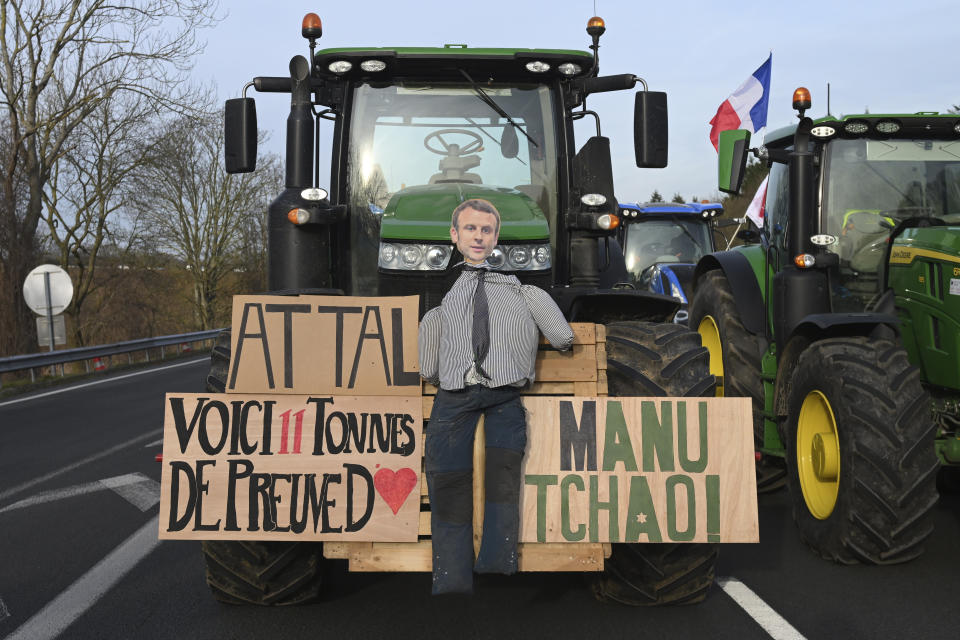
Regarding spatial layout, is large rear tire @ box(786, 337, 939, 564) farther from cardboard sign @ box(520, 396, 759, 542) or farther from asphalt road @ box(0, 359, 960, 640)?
cardboard sign @ box(520, 396, 759, 542)

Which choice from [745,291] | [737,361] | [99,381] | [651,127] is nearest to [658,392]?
[651,127]

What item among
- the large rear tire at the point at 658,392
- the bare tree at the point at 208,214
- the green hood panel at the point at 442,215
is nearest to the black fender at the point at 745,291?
the green hood panel at the point at 442,215

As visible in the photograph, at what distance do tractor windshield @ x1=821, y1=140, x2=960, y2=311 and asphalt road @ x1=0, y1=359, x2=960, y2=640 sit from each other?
5.58ft

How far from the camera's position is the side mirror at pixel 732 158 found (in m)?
6.86

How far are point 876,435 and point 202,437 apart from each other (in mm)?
3418

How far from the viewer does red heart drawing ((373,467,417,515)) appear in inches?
175

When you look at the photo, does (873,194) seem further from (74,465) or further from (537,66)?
(74,465)

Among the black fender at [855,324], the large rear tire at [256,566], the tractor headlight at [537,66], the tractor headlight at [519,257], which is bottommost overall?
the large rear tire at [256,566]

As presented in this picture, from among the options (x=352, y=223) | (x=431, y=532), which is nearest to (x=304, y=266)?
(x=352, y=223)

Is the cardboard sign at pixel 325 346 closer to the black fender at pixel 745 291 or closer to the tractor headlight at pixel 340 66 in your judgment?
the tractor headlight at pixel 340 66

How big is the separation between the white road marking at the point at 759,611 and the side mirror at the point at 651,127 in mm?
2327

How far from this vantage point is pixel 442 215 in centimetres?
564

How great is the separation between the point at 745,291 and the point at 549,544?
14.4 feet

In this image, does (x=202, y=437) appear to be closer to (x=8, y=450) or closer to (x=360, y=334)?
(x=360, y=334)
